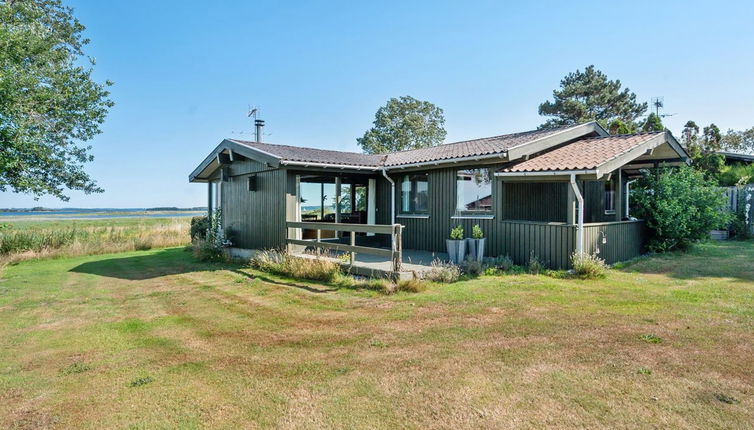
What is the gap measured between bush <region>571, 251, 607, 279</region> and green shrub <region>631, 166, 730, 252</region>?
4196mm

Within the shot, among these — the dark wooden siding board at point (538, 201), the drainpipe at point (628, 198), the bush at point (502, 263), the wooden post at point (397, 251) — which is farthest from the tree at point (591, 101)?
the wooden post at point (397, 251)

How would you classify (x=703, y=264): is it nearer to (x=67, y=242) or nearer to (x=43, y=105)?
(x=43, y=105)

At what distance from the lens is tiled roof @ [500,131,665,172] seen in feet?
26.8

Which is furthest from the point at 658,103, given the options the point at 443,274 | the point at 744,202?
the point at 443,274

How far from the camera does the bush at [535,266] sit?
809 cm

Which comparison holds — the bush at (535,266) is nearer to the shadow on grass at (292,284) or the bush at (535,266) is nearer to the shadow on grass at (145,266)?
the shadow on grass at (292,284)

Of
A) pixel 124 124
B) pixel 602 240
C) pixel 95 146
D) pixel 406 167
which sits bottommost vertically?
pixel 602 240

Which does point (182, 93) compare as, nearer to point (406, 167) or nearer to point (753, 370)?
point (406, 167)

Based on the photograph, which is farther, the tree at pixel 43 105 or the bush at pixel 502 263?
the tree at pixel 43 105

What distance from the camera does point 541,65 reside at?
14836mm

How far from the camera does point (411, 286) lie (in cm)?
689

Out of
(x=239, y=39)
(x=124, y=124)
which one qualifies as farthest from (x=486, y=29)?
(x=124, y=124)

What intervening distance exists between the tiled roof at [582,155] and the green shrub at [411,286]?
3803 millimetres

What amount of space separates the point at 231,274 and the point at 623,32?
1373cm
